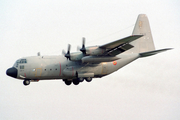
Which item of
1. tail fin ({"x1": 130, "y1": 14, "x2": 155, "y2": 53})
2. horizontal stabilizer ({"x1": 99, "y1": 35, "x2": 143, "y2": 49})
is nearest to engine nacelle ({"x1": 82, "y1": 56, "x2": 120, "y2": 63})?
horizontal stabilizer ({"x1": 99, "y1": 35, "x2": 143, "y2": 49})

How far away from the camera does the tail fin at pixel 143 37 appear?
24.5 metres

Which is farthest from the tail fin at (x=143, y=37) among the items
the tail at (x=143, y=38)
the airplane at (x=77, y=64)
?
the airplane at (x=77, y=64)

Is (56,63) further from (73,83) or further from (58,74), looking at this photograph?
(73,83)

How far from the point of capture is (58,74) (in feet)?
72.2

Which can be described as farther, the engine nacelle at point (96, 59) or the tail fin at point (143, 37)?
the tail fin at point (143, 37)

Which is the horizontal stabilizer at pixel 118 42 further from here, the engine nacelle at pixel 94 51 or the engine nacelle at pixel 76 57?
the engine nacelle at pixel 76 57

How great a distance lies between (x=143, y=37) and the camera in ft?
80.8

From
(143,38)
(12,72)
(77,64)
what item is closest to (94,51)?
(77,64)

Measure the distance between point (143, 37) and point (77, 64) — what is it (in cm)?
645

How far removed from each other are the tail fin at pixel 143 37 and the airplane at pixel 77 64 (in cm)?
114

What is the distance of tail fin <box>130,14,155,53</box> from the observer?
24.5 metres

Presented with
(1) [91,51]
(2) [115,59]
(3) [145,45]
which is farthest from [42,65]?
(3) [145,45]

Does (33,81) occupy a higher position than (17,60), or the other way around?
(17,60)

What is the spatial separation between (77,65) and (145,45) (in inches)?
252
